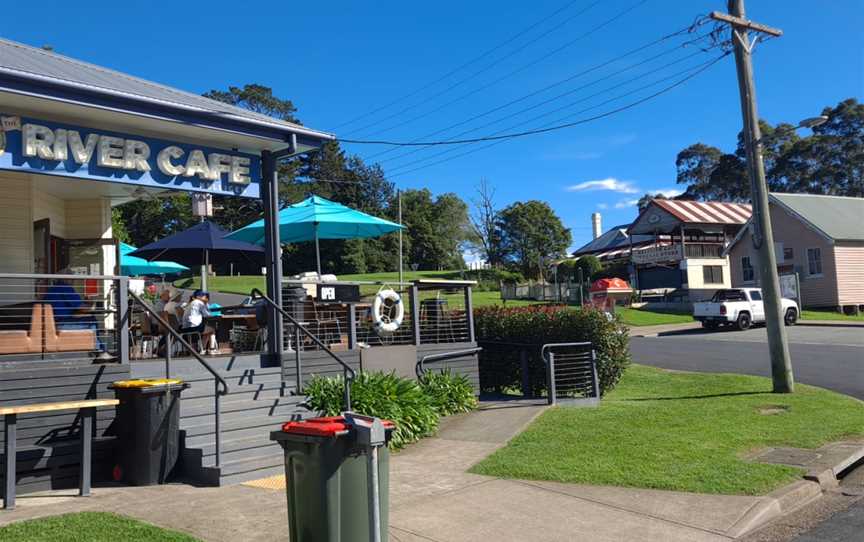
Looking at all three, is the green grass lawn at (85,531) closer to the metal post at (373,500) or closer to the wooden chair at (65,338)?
the metal post at (373,500)

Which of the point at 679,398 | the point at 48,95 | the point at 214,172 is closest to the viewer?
the point at 48,95

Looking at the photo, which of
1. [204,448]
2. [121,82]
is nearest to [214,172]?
[121,82]

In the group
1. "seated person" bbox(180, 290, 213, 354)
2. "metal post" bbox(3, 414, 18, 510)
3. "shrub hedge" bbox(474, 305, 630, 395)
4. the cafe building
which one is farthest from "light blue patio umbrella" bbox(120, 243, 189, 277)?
"metal post" bbox(3, 414, 18, 510)

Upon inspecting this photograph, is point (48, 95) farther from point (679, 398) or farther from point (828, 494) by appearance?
point (679, 398)

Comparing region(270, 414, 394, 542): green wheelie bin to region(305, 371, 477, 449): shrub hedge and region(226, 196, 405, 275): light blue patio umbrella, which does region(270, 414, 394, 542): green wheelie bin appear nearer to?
region(305, 371, 477, 449): shrub hedge

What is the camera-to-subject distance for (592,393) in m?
12.9

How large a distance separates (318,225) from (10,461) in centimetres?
768

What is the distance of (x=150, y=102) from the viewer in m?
9.34

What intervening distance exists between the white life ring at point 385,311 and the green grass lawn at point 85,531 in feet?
19.5

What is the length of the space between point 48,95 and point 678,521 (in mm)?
8225

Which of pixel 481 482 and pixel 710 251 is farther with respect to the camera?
pixel 710 251

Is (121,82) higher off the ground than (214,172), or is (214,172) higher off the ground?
(121,82)

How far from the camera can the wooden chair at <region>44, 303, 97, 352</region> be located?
8.34 meters

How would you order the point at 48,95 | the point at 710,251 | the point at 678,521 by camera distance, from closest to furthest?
the point at 678,521, the point at 48,95, the point at 710,251
